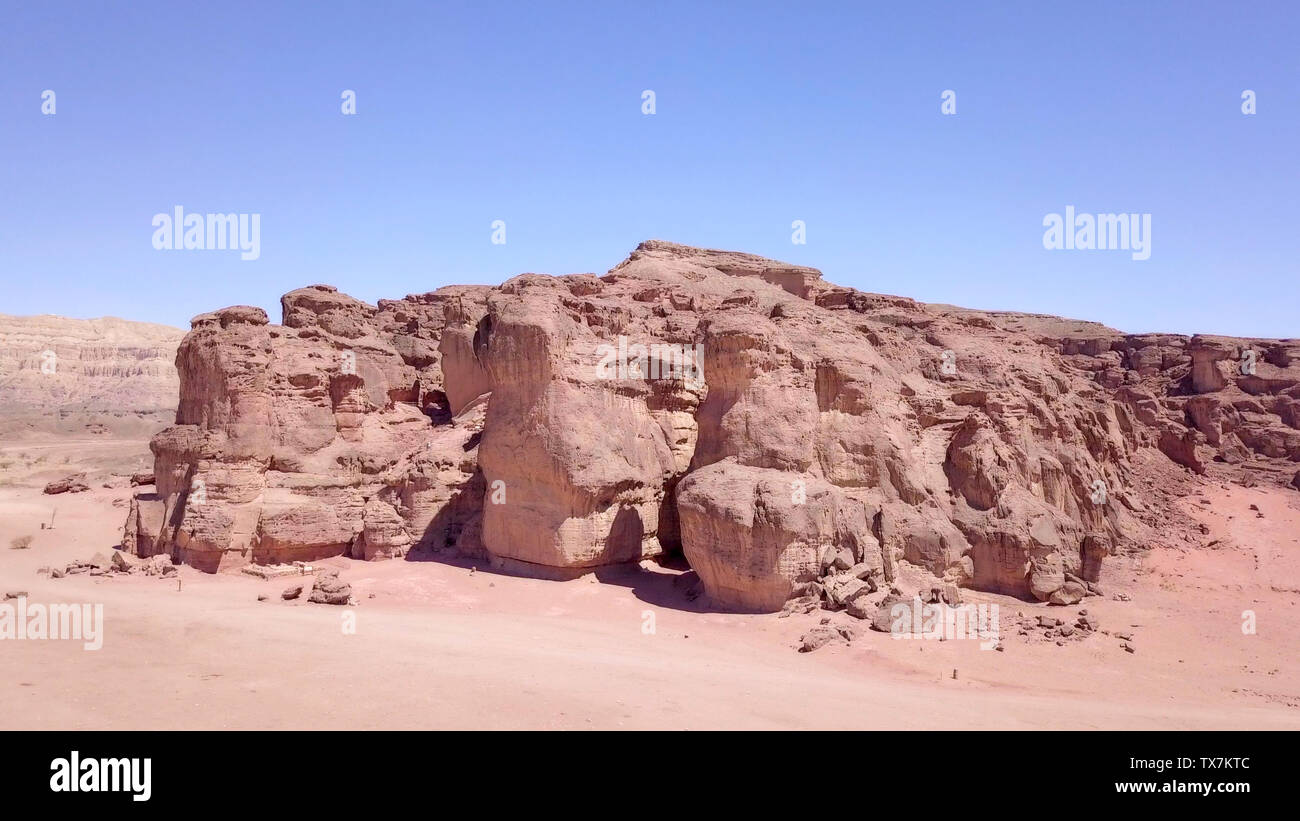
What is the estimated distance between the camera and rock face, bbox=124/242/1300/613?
14836 millimetres

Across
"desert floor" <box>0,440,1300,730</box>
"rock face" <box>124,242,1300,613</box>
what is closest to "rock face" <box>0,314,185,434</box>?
"rock face" <box>124,242,1300,613</box>

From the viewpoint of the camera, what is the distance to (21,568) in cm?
1756

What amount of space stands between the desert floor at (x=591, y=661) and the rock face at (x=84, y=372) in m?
59.4

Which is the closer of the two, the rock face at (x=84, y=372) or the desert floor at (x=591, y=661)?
the desert floor at (x=591, y=661)

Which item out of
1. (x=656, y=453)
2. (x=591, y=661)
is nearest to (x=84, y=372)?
(x=656, y=453)

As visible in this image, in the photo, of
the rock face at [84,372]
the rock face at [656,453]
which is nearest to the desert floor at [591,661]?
the rock face at [656,453]

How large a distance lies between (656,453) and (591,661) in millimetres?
7212

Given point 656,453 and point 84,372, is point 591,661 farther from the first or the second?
point 84,372

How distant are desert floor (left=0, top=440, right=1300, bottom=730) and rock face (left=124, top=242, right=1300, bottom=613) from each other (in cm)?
97

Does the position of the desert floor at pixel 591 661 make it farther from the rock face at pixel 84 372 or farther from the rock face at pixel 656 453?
the rock face at pixel 84 372

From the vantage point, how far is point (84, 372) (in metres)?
82.7

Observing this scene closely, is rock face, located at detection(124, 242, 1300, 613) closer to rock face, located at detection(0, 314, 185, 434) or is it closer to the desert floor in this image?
the desert floor

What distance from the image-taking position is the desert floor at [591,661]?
26.8 ft

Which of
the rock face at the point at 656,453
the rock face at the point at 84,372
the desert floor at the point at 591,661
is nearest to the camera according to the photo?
the desert floor at the point at 591,661
